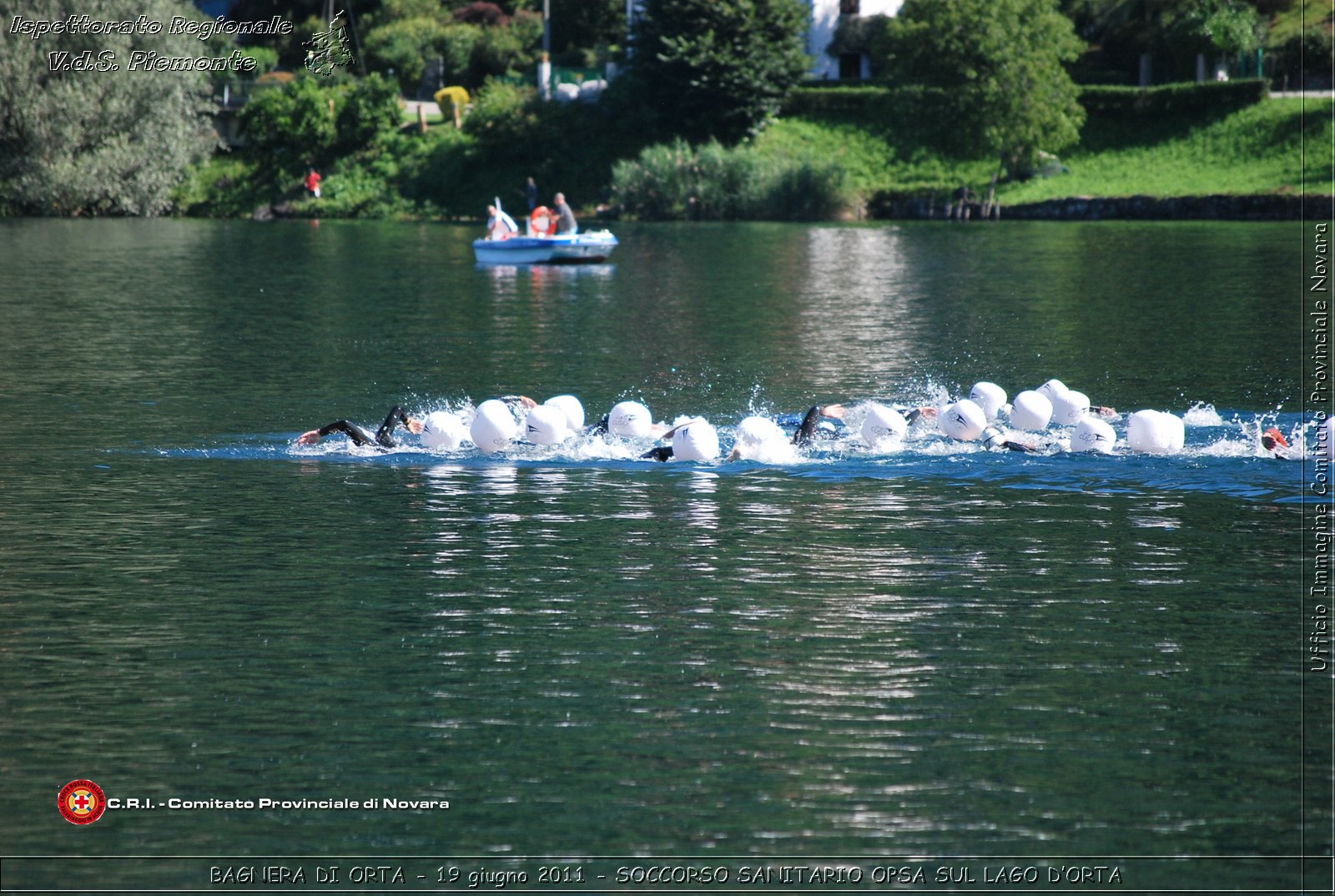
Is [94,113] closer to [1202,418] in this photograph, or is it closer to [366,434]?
[366,434]

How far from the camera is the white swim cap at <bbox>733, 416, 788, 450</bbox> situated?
22172 millimetres

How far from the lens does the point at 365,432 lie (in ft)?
76.4

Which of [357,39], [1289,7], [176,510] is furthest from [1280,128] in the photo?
[176,510]

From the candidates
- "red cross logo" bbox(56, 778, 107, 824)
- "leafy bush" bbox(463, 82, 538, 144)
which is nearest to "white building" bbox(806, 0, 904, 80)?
"leafy bush" bbox(463, 82, 538, 144)

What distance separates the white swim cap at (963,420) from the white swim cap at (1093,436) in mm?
1388

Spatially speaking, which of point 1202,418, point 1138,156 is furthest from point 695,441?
point 1138,156

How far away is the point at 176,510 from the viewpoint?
19078 mm

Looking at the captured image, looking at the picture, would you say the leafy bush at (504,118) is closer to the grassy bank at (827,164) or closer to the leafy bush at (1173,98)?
the grassy bank at (827,164)

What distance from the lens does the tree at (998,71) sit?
78.2 meters

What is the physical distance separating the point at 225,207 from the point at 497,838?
281 feet

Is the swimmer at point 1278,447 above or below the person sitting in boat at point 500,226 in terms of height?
below

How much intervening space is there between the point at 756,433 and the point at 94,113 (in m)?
64.6

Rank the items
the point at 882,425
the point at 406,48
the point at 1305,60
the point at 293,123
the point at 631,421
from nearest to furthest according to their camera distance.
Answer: the point at 882,425
the point at 631,421
the point at 1305,60
the point at 293,123
the point at 406,48

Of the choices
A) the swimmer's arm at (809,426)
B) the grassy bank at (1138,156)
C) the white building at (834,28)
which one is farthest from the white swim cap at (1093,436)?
the white building at (834,28)
